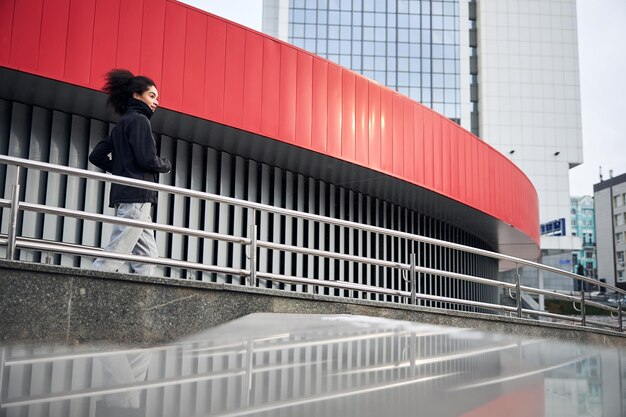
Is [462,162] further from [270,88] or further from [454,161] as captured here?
[270,88]

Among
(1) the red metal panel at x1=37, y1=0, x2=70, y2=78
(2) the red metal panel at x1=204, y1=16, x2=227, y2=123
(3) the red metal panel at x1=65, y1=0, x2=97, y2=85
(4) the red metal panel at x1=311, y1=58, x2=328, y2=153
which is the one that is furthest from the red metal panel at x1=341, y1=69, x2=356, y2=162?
(1) the red metal panel at x1=37, y1=0, x2=70, y2=78

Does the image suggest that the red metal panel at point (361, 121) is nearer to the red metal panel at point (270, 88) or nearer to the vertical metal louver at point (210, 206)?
the vertical metal louver at point (210, 206)

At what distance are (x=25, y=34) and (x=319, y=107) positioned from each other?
4316 millimetres

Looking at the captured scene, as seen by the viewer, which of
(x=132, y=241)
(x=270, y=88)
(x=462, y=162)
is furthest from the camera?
(x=462, y=162)

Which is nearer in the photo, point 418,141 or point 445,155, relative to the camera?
A: point 418,141

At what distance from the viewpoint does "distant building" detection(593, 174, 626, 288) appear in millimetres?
93938

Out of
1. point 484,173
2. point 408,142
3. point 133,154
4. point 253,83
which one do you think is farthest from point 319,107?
point 484,173

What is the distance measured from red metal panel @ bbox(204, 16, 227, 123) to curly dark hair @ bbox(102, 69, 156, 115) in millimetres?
2715

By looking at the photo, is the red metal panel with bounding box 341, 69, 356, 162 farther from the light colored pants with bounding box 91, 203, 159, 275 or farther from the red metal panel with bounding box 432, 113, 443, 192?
the light colored pants with bounding box 91, 203, 159, 275

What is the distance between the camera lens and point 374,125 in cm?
1178

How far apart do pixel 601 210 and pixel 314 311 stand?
98.2 meters

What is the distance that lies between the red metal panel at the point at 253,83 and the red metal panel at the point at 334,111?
1.35m

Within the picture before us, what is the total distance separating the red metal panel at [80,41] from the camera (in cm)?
825

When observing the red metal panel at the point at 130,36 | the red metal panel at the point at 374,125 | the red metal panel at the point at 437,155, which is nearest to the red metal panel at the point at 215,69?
the red metal panel at the point at 130,36
